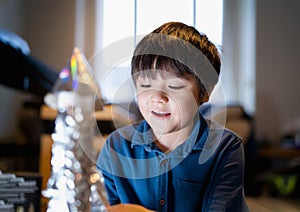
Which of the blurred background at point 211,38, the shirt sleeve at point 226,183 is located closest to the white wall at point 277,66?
the blurred background at point 211,38

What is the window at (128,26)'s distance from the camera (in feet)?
1.49

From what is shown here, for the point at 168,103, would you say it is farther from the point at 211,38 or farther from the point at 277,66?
the point at 277,66

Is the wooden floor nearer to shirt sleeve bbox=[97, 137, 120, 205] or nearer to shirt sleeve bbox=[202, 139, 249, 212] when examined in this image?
shirt sleeve bbox=[202, 139, 249, 212]

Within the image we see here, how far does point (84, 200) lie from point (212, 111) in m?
0.20

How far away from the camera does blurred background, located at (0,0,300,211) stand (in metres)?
0.47

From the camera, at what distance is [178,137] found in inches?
17.2

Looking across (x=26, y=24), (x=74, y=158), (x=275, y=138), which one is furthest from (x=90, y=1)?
(x=275, y=138)

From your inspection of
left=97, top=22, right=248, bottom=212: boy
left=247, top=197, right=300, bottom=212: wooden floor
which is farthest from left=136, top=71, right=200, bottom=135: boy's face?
left=247, top=197, right=300, bottom=212: wooden floor

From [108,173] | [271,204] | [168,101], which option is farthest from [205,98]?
[271,204]

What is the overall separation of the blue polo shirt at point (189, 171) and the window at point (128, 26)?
65 mm

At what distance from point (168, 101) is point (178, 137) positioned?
4 cm

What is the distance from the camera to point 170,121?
432mm

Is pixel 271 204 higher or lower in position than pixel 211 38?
lower

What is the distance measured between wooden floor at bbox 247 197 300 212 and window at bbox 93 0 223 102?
21cm
